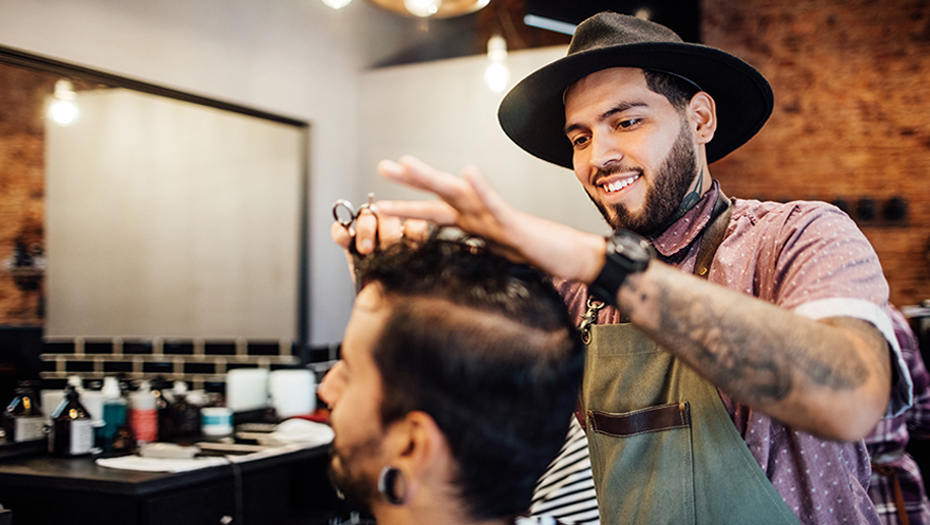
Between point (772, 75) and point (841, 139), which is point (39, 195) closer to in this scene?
point (772, 75)

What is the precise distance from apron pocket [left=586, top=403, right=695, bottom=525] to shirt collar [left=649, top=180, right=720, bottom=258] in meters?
0.37

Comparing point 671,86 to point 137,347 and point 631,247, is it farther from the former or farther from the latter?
point 137,347

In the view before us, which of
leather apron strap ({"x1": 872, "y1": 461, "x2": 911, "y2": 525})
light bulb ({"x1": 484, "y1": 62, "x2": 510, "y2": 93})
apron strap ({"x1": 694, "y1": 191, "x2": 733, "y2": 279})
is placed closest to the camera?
apron strap ({"x1": 694, "y1": 191, "x2": 733, "y2": 279})

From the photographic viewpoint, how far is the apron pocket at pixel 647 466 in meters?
1.22

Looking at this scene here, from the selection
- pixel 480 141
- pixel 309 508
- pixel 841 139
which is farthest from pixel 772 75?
pixel 309 508

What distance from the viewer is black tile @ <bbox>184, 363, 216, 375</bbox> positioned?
10.9 feet

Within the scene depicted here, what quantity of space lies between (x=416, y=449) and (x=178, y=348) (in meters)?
2.75

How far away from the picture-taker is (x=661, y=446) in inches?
49.4

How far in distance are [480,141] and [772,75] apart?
7.10ft

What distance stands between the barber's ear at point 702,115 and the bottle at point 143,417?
8.01 feet

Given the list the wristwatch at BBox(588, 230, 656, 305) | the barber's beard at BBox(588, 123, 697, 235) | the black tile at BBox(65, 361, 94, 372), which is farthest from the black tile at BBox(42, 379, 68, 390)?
the wristwatch at BBox(588, 230, 656, 305)

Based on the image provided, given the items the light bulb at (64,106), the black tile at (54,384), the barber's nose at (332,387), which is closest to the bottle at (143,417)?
the black tile at (54,384)

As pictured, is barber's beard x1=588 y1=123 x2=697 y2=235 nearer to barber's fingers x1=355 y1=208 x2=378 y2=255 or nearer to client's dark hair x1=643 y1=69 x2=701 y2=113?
client's dark hair x1=643 y1=69 x2=701 y2=113

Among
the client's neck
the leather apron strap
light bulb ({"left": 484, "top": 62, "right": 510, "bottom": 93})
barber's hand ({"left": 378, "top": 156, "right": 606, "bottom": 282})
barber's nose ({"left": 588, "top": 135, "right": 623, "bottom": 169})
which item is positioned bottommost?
the leather apron strap
